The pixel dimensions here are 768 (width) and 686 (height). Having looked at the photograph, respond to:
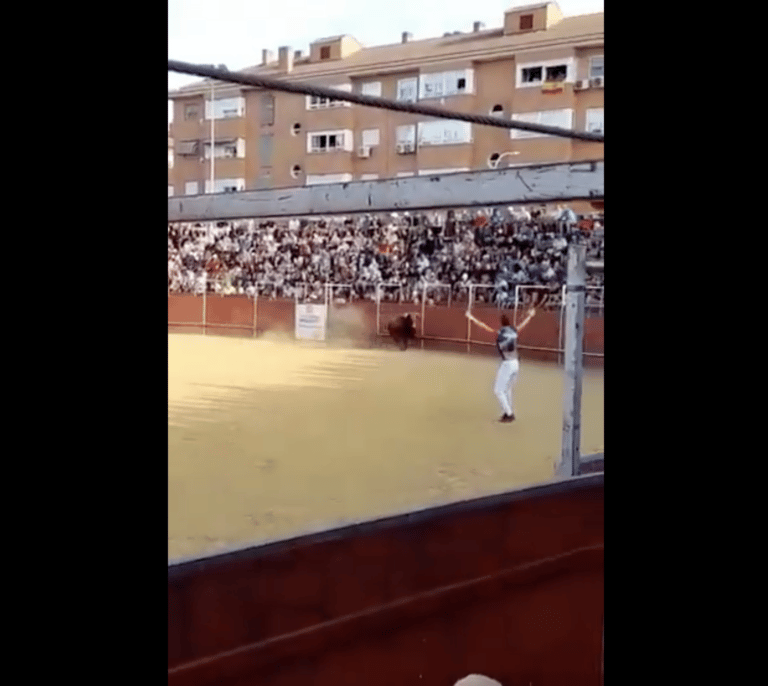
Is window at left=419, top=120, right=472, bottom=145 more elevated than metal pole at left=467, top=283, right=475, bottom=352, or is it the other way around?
window at left=419, top=120, right=472, bottom=145

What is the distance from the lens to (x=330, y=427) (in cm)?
542

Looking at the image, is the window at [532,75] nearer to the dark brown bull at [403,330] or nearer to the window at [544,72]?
the window at [544,72]

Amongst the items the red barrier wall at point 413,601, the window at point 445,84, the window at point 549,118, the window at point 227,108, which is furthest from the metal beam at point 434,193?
the window at point 227,108

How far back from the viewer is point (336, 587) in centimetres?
116

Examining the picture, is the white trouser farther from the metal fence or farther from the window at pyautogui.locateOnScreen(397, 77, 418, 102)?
the window at pyautogui.locateOnScreen(397, 77, 418, 102)

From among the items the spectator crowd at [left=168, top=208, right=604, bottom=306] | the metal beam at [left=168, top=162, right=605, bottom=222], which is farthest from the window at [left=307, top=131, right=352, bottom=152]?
the metal beam at [left=168, top=162, right=605, bottom=222]

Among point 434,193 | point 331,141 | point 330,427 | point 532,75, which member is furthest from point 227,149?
point 434,193

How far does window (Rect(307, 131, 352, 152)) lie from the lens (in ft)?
32.6

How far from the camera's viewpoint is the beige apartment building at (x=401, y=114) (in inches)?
328

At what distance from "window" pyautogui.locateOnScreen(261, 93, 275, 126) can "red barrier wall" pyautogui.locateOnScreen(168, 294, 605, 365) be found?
105 inches

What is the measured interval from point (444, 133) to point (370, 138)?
1.02 metres

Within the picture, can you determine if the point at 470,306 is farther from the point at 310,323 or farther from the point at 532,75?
the point at 532,75
